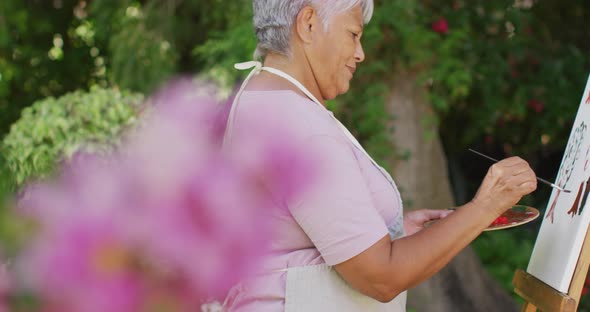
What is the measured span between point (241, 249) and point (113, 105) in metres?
4.24

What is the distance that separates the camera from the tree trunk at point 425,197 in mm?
4566

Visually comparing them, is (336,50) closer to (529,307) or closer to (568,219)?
(568,219)

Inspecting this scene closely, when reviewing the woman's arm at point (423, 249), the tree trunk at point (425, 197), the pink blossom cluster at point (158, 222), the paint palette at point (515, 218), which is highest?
the pink blossom cluster at point (158, 222)

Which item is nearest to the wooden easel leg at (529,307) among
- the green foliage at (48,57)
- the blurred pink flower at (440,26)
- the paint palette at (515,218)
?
the paint palette at (515,218)

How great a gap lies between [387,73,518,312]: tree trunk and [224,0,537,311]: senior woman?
2901mm

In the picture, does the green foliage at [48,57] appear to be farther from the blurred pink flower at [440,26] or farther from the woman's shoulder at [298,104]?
the woman's shoulder at [298,104]

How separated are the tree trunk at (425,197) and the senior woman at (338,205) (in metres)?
2.90

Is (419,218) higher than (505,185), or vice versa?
(505,185)

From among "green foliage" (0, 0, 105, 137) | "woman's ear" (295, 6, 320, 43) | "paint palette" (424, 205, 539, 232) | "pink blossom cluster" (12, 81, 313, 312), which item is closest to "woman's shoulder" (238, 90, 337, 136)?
"woman's ear" (295, 6, 320, 43)

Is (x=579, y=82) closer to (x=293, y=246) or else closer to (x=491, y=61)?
(x=491, y=61)

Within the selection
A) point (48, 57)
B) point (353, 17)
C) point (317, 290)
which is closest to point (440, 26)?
point (353, 17)

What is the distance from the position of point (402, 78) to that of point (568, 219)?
2657 millimetres

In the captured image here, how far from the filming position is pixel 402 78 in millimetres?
4641

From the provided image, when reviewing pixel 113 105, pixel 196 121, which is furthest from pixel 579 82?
pixel 196 121
